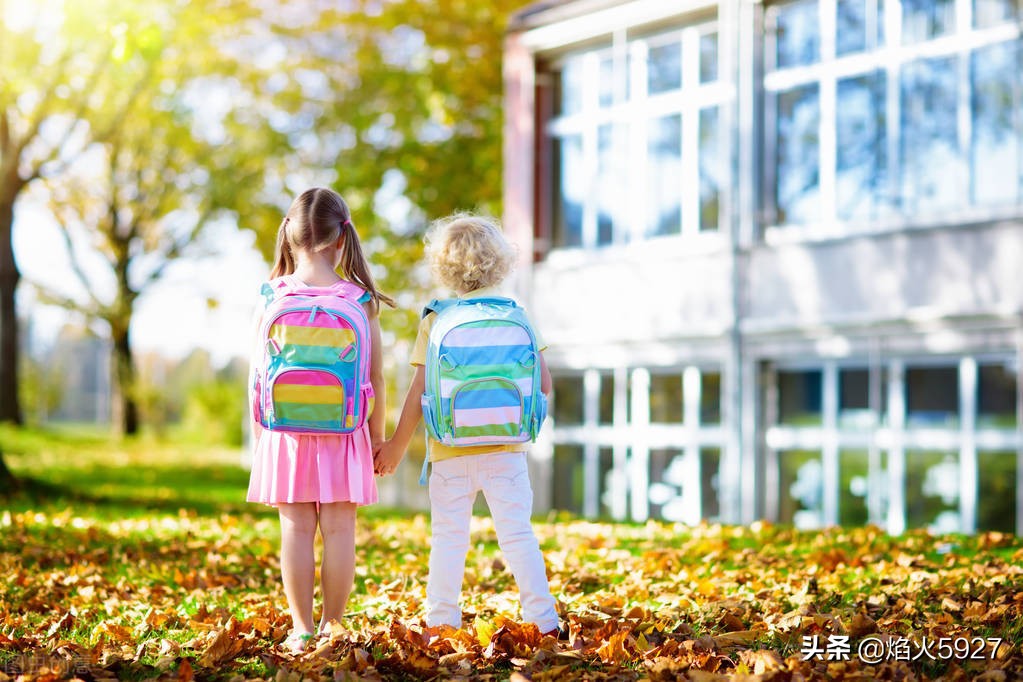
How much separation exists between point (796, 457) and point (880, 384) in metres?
1.35

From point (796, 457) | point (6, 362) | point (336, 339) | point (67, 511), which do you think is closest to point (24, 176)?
point (6, 362)

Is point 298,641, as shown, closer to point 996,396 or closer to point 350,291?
point 350,291

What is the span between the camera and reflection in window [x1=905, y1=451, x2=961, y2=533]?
39.8 feet

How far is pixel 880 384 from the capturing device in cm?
1262

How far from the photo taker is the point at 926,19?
12.4m

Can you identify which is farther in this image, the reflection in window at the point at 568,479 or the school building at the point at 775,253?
the reflection in window at the point at 568,479

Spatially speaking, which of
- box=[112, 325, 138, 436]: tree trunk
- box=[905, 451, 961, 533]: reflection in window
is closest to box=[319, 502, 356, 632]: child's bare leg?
box=[905, 451, 961, 533]: reflection in window

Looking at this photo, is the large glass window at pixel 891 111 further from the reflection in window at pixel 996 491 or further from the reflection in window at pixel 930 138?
the reflection in window at pixel 996 491

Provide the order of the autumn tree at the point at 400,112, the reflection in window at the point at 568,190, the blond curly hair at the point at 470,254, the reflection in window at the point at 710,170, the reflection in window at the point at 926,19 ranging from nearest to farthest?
the blond curly hair at the point at 470,254
the reflection in window at the point at 926,19
the reflection in window at the point at 710,170
the reflection in window at the point at 568,190
the autumn tree at the point at 400,112

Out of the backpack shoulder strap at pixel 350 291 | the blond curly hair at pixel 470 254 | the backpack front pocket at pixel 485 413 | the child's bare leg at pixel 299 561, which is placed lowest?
the child's bare leg at pixel 299 561

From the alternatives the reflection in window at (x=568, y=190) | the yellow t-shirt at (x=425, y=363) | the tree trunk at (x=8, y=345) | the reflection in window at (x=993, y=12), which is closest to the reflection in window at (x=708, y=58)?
the reflection in window at (x=568, y=190)

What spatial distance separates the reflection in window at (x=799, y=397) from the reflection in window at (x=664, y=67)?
3.83m

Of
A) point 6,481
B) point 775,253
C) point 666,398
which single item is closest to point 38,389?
point 666,398

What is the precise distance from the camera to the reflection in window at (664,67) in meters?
14.8
